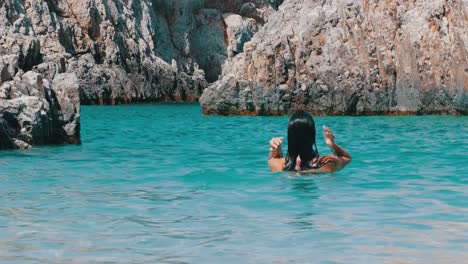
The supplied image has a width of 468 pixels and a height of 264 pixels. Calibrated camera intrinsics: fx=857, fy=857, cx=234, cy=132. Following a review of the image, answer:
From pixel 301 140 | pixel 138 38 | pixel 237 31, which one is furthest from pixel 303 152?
pixel 237 31

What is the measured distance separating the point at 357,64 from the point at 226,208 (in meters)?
33.1

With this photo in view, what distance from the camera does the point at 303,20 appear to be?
1806 inches

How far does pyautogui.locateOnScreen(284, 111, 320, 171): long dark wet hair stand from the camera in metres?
12.5

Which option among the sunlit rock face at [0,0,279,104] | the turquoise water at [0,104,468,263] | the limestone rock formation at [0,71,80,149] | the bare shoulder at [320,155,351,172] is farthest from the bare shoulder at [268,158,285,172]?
the sunlit rock face at [0,0,279,104]

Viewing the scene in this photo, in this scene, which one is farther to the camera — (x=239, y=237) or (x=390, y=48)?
(x=390, y=48)

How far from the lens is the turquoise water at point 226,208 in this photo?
8141 millimetres

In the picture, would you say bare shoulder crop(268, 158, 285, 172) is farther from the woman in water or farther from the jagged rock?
the jagged rock

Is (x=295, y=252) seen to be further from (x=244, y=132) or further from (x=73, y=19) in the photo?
(x=73, y=19)

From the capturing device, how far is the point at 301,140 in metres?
12.8

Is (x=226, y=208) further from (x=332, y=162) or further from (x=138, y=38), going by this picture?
(x=138, y=38)

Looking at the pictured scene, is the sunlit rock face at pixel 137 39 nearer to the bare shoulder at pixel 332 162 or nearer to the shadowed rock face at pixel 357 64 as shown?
the shadowed rock face at pixel 357 64

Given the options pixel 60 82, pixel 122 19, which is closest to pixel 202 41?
pixel 122 19

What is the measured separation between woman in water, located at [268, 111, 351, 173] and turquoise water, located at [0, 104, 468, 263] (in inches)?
7.8

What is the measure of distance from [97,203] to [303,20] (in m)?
35.7
